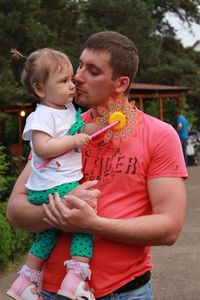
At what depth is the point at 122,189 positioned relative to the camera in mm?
2588

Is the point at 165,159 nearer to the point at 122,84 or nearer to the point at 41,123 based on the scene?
the point at 122,84

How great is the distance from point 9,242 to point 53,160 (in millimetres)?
5223

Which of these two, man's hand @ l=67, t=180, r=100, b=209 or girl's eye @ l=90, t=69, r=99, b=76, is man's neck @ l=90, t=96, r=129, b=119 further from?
man's hand @ l=67, t=180, r=100, b=209

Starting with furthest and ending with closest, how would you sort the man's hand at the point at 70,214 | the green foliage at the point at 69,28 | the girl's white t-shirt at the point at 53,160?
1. the green foliage at the point at 69,28
2. the girl's white t-shirt at the point at 53,160
3. the man's hand at the point at 70,214

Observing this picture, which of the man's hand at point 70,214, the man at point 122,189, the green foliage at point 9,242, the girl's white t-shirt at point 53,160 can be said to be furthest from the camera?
the green foliage at point 9,242

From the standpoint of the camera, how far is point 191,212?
11.2 meters

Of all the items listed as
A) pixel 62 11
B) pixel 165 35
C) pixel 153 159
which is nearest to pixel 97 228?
pixel 153 159

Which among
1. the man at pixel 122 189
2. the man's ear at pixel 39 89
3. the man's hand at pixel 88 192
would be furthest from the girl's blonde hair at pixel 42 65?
the man's hand at pixel 88 192

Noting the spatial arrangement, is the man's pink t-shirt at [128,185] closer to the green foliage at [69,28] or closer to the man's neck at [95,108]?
the man's neck at [95,108]

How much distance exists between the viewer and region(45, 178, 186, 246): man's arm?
2414mm

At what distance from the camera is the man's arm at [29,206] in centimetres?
246

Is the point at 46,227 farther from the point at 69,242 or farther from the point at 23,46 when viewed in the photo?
the point at 23,46

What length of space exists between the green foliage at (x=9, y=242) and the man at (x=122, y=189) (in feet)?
16.0

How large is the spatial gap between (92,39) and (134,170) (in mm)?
601
